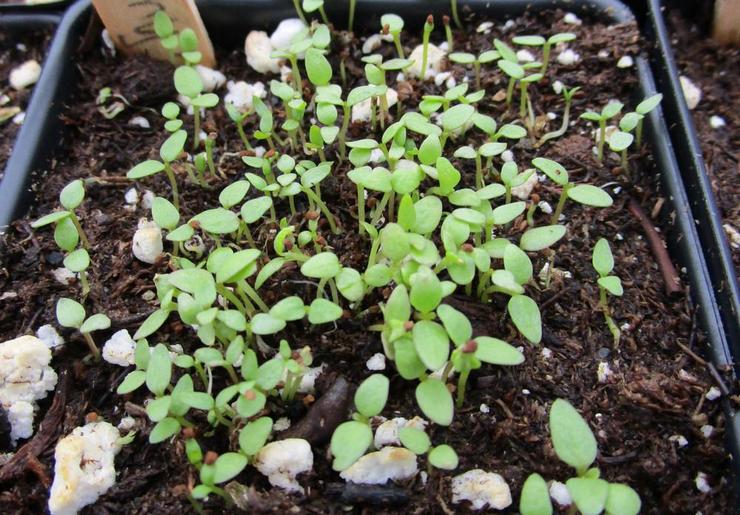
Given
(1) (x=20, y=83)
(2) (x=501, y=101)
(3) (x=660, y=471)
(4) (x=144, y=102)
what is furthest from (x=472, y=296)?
(1) (x=20, y=83)

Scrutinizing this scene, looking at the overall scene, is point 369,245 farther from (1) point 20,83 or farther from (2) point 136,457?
(1) point 20,83

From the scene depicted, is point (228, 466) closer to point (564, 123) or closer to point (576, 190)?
point (576, 190)

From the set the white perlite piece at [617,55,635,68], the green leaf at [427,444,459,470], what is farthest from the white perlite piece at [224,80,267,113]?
the green leaf at [427,444,459,470]

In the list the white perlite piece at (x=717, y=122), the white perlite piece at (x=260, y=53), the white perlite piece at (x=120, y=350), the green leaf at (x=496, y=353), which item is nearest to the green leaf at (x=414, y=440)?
the green leaf at (x=496, y=353)

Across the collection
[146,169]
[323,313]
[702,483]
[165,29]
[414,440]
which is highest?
[165,29]

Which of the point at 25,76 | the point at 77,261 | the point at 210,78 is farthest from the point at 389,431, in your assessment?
the point at 25,76
